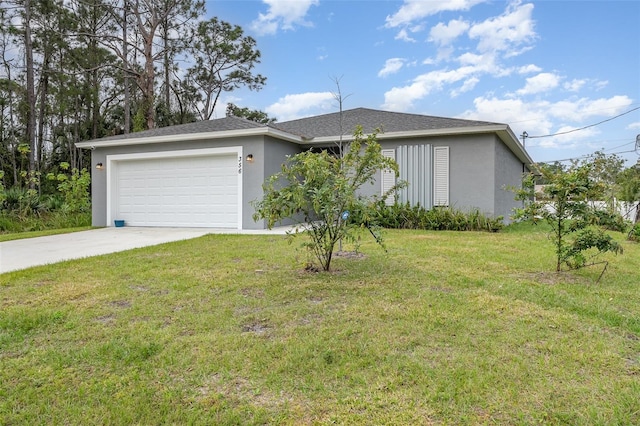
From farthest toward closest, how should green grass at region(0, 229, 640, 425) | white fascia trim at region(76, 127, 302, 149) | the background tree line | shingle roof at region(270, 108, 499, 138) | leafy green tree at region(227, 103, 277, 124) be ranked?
leafy green tree at region(227, 103, 277, 124)
the background tree line
shingle roof at region(270, 108, 499, 138)
white fascia trim at region(76, 127, 302, 149)
green grass at region(0, 229, 640, 425)

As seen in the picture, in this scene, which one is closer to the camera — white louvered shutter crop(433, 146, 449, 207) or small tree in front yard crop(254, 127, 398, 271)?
small tree in front yard crop(254, 127, 398, 271)

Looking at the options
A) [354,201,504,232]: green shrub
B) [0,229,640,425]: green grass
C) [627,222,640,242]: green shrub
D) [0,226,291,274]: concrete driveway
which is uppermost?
[354,201,504,232]: green shrub

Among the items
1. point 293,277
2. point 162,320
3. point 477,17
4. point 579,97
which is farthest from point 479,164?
point 579,97

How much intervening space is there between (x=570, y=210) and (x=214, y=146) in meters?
8.66

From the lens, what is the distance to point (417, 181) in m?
10.9

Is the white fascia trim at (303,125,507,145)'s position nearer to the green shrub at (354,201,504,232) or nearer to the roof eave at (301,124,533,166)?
the roof eave at (301,124,533,166)

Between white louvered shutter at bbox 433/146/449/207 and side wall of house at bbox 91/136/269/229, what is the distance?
4768mm

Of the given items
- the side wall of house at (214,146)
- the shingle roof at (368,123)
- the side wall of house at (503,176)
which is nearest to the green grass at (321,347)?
the side wall of house at (214,146)

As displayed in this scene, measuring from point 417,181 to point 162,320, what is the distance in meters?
8.84

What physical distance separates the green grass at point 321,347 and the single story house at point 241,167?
566cm

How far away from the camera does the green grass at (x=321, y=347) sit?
205cm

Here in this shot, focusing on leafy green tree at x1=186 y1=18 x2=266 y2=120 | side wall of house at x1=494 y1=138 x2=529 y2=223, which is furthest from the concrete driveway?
leafy green tree at x1=186 y1=18 x2=266 y2=120

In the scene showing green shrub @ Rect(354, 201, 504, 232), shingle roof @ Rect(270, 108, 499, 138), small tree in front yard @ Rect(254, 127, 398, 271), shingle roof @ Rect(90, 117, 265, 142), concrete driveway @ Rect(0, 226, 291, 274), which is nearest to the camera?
small tree in front yard @ Rect(254, 127, 398, 271)

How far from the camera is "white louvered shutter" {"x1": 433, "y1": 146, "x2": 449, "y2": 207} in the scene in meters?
10.7
